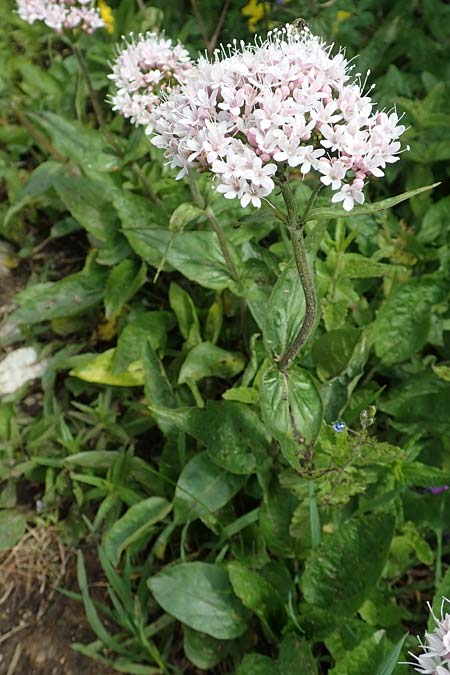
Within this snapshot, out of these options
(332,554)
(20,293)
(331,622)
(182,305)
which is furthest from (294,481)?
(20,293)

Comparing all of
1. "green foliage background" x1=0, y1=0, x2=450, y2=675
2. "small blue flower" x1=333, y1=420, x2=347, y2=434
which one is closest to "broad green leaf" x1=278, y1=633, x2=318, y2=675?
"green foliage background" x1=0, y1=0, x2=450, y2=675

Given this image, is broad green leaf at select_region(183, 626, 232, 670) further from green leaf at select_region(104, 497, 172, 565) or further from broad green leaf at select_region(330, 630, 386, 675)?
broad green leaf at select_region(330, 630, 386, 675)

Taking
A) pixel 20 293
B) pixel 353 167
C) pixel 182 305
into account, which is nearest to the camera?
pixel 353 167

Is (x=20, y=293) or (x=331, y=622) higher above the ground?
(x=20, y=293)

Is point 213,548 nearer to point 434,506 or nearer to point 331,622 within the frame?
point 331,622

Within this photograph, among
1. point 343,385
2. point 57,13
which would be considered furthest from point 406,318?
point 57,13

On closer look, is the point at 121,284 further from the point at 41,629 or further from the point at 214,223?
the point at 41,629
